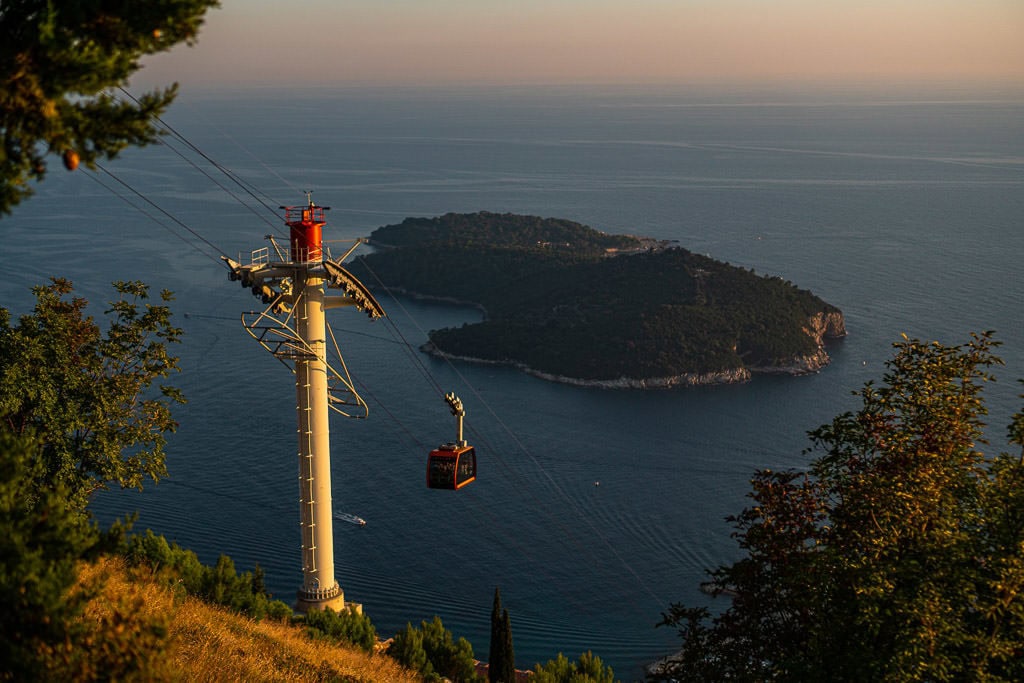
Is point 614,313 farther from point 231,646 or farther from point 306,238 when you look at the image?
point 231,646

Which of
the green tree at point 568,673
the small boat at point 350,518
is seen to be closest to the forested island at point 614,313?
the small boat at point 350,518

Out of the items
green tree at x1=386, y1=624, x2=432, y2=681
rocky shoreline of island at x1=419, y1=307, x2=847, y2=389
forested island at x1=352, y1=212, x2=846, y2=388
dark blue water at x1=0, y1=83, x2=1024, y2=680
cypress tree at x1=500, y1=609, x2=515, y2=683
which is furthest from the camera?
forested island at x1=352, y1=212, x2=846, y2=388

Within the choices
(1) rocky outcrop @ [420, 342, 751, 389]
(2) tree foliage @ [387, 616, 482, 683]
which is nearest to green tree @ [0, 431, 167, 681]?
(2) tree foliage @ [387, 616, 482, 683]

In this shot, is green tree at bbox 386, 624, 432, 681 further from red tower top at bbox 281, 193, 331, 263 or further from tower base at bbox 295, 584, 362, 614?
red tower top at bbox 281, 193, 331, 263

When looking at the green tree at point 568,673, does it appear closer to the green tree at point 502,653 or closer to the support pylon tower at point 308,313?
the green tree at point 502,653

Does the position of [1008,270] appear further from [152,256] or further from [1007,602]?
[1007,602]
